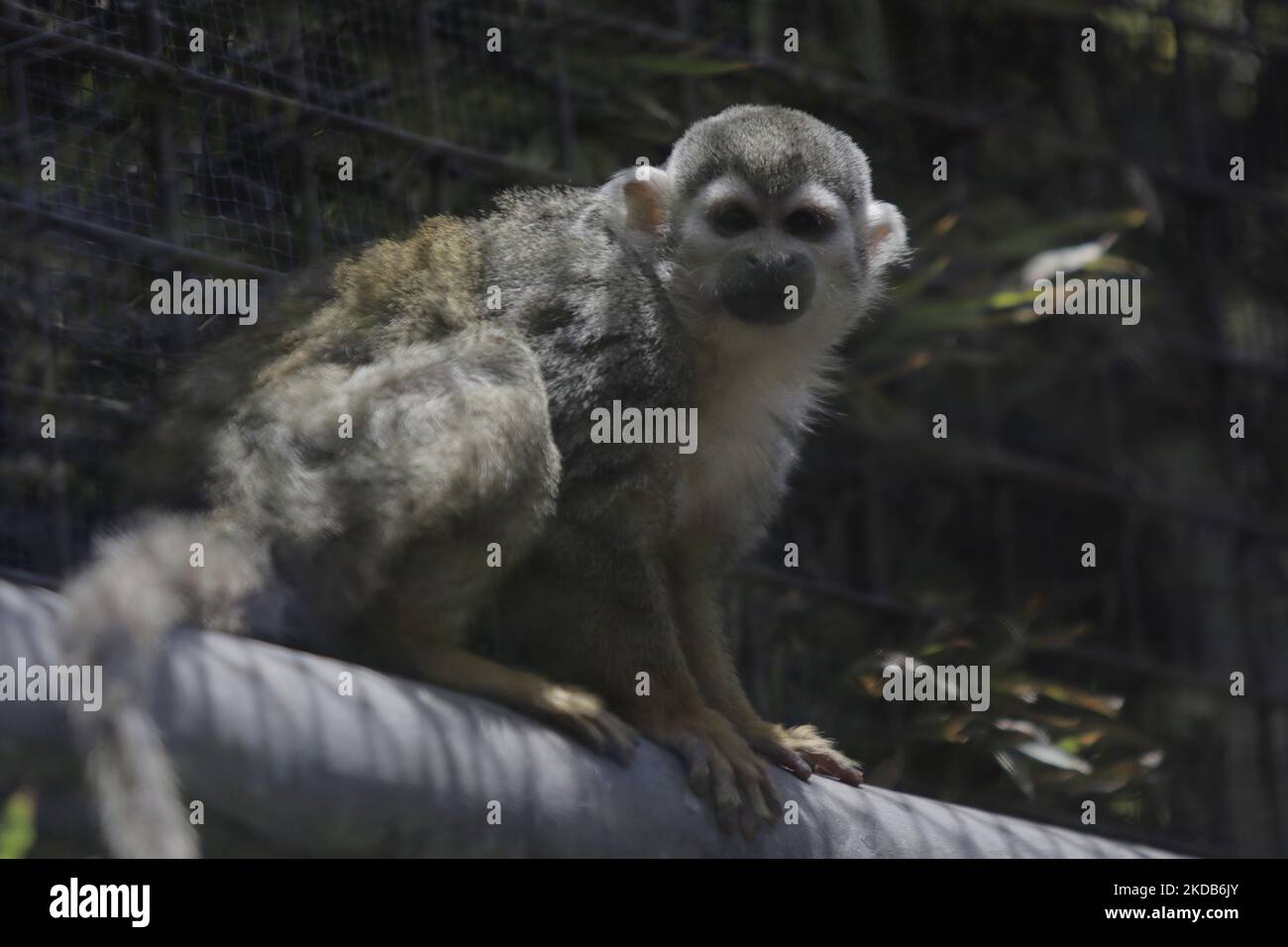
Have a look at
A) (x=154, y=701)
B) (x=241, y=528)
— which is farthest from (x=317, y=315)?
(x=154, y=701)

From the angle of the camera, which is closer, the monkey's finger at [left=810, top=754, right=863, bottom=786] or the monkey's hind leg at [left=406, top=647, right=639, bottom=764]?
the monkey's hind leg at [left=406, top=647, right=639, bottom=764]

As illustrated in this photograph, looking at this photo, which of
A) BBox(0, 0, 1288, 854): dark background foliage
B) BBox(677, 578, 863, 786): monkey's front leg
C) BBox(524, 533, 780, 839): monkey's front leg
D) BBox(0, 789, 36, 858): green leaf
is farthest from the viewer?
BBox(0, 0, 1288, 854): dark background foliage

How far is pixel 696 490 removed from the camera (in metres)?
4.69

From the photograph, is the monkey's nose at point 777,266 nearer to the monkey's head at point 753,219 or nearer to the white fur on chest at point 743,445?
the monkey's head at point 753,219

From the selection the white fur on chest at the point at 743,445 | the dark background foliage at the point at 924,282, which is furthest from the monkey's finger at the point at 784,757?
the dark background foliage at the point at 924,282

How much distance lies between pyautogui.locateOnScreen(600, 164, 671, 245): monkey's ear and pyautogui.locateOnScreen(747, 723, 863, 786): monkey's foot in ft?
4.83

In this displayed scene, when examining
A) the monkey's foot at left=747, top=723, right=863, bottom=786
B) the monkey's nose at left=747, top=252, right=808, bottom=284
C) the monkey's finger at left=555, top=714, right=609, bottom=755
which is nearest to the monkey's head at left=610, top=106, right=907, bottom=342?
the monkey's nose at left=747, top=252, right=808, bottom=284

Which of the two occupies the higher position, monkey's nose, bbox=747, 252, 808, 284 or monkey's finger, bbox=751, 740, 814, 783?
monkey's nose, bbox=747, 252, 808, 284

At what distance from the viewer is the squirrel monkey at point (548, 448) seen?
3.86 meters

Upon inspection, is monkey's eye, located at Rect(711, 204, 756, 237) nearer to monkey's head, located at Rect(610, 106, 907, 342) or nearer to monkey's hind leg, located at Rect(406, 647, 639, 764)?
monkey's head, located at Rect(610, 106, 907, 342)

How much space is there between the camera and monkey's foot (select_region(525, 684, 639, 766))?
3852 mm

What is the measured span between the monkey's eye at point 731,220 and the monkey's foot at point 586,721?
146 centimetres

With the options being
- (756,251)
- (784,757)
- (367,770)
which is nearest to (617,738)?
(784,757)

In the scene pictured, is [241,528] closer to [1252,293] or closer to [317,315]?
[317,315]
